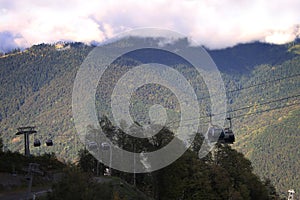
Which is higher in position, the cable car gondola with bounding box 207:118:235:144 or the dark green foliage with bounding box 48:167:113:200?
the cable car gondola with bounding box 207:118:235:144

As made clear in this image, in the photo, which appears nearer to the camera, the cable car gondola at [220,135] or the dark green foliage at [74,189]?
the dark green foliage at [74,189]

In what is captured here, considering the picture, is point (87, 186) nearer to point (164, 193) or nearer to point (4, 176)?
point (4, 176)

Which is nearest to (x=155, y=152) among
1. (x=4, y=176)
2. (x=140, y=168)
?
(x=140, y=168)

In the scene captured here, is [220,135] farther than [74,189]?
Yes

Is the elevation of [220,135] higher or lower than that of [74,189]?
higher

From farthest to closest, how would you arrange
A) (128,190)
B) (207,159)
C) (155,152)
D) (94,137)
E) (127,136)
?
(207,159) → (94,137) → (127,136) → (155,152) → (128,190)

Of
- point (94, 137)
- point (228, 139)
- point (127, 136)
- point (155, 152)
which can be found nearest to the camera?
point (228, 139)

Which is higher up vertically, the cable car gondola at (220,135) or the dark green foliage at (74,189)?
the cable car gondola at (220,135)

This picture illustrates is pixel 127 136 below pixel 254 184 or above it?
above

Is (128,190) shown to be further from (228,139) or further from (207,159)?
(207,159)

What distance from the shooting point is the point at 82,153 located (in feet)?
171

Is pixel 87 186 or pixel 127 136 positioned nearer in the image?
pixel 87 186

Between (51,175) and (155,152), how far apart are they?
10.0 metres

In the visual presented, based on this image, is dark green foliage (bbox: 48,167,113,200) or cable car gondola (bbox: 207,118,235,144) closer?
dark green foliage (bbox: 48,167,113,200)
